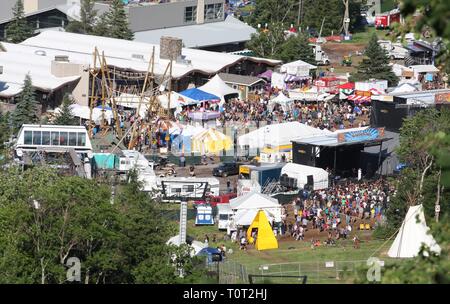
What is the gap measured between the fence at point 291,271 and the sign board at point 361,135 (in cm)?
1612

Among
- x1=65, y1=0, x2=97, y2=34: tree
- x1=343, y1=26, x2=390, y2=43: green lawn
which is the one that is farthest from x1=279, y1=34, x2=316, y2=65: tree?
x1=343, y1=26, x2=390, y2=43: green lawn

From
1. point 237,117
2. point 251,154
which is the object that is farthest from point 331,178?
point 237,117

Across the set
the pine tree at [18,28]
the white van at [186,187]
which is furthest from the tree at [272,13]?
the white van at [186,187]

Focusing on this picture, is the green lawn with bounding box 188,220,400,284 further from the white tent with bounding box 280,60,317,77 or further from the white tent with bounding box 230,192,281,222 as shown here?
the white tent with bounding box 280,60,317,77

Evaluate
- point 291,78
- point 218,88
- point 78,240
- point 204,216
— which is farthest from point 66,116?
point 78,240

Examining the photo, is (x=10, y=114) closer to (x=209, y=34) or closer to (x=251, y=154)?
(x=251, y=154)

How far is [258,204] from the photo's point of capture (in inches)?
1706

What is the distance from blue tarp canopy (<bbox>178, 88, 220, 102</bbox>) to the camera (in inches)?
2613

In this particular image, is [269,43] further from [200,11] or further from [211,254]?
[211,254]

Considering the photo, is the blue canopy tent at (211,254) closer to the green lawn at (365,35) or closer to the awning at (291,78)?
the awning at (291,78)

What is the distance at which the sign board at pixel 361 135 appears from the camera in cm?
5216

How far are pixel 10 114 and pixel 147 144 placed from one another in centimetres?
638

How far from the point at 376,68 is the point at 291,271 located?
151 ft

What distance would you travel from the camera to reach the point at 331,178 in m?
50.5
